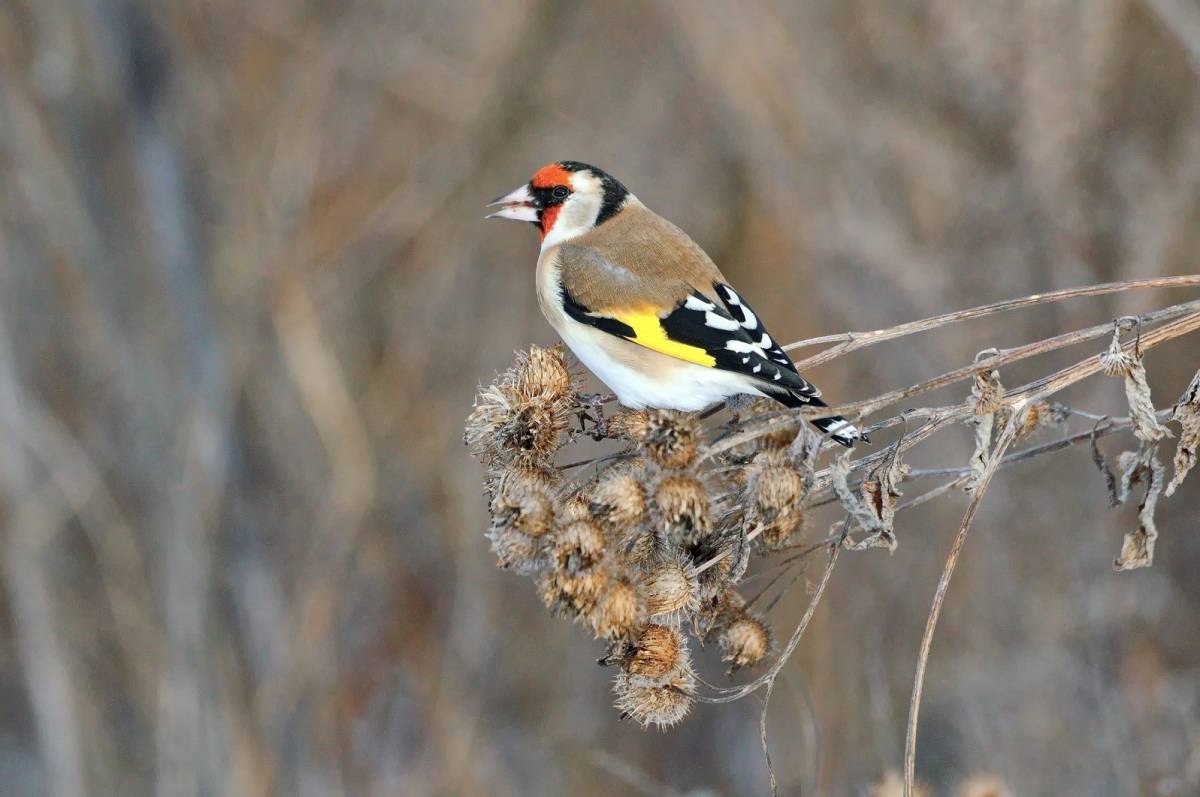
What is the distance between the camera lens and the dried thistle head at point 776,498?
7.06 ft

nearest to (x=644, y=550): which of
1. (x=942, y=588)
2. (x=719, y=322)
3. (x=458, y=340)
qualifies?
(x=942, y=588)

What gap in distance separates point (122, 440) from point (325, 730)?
234cm

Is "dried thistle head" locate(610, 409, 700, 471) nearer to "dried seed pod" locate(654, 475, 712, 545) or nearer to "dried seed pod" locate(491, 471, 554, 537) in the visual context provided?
"dried seed pod" locate(654, 475, 712, 545)

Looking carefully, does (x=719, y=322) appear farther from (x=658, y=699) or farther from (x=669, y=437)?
(x=658, y=699)

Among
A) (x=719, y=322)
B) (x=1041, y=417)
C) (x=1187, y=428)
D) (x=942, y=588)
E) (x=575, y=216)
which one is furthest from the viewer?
(x=575, y=216)

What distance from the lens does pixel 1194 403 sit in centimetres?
208

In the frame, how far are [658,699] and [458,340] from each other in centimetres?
504

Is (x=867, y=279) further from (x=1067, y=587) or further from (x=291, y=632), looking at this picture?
(x=291, y=632)

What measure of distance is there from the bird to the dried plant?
1.73 ft

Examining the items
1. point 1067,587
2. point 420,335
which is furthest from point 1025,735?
point 420,335

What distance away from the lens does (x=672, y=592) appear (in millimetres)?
2221

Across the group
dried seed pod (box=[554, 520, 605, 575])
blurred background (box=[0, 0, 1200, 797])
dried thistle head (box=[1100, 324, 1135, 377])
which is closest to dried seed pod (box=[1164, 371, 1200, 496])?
dried thistle head (box=[1100, 324, 1135, 377])

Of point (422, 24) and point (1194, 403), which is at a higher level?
point (422, 24)

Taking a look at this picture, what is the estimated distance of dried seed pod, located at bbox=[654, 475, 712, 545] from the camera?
7.16ft
